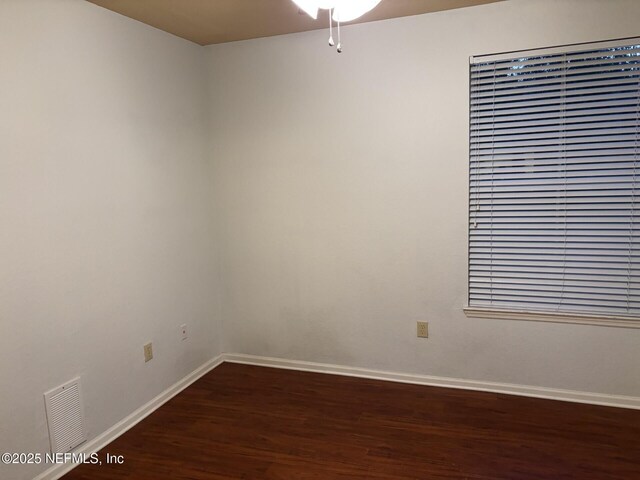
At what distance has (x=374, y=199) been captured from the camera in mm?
3268

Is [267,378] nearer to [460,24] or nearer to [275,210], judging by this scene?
[275,210]

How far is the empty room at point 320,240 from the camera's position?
237 centimetres

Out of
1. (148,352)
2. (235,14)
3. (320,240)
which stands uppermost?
(235,14)

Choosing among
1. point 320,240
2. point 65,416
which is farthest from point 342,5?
point 65,416

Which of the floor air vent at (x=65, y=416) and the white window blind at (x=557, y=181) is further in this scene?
the white window blind at (x=557, y=181)

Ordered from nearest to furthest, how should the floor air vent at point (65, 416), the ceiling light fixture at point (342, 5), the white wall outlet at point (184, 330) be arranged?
the ceiling light fixture at point (342, 5), the floor air vent at point (65, 416), the white wall outlet at point (184, 330)

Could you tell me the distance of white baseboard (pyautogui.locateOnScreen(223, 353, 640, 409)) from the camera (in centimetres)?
290

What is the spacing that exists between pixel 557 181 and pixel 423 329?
1.28 m

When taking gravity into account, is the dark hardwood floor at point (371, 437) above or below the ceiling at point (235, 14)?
below

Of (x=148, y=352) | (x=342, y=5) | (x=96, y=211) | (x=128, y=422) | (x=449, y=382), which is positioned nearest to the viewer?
(x=342, y=5)

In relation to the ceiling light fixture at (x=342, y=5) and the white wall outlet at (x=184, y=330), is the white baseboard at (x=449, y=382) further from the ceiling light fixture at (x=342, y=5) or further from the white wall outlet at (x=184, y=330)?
the ceiling light fixture at (x=342, y=5)

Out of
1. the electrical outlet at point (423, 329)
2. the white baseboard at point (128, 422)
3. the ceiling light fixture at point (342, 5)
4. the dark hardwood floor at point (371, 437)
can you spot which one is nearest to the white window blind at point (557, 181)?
the electrical outlet at point (423, 329)

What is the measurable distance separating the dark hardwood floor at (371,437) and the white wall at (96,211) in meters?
0.40

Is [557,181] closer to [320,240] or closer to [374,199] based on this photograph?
[374,199]
